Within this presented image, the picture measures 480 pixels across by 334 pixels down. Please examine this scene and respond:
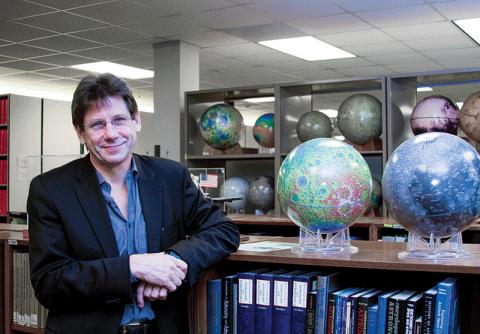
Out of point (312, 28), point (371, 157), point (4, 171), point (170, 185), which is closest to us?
point (170, 185)

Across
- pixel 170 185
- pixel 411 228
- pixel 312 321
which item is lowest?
pixel 312 321

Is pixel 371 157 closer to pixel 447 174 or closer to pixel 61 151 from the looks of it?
pixel 447 174

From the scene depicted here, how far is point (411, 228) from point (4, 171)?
7184 mm

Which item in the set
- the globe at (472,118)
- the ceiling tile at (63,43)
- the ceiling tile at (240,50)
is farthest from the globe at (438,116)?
the ceiling tile at (63,43)

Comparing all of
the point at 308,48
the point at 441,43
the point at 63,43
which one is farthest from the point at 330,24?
the point at 63,43

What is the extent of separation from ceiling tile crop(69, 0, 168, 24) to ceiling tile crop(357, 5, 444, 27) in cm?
192

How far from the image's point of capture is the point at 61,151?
920cm

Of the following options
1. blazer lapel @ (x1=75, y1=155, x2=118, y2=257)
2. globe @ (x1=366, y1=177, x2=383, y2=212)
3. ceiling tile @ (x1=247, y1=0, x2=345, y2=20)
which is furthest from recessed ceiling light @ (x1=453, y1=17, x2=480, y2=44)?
blazer lapel @ (x1=75, y1=155, x2=118, y2=257)

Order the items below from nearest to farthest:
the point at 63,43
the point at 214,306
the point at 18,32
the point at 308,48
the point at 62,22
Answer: the point at 214,306
the point at 62,22
the point at 18,32
the point at 63,43
the point at 308,48

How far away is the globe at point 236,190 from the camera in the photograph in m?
5.23

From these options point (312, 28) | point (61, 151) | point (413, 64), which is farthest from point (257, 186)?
point (61, 151)

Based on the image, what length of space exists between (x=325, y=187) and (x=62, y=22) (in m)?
4.65

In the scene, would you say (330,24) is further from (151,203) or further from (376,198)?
(151,203)

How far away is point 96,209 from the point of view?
1729 millimetres
